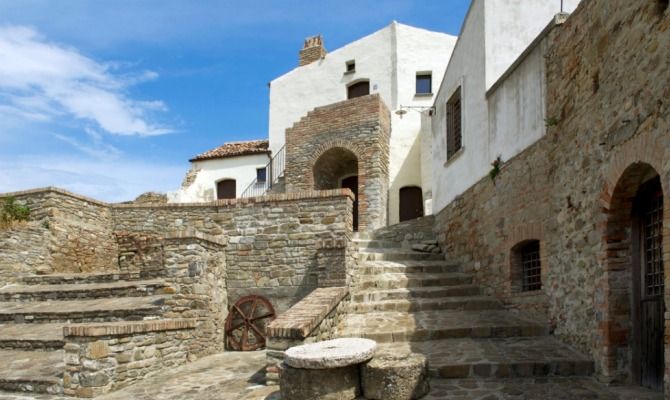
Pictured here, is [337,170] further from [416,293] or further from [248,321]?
[416,293]

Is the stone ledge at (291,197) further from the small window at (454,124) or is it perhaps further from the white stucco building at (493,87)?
the small window at (454,124)

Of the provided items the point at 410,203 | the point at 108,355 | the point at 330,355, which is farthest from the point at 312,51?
the point at 330,355

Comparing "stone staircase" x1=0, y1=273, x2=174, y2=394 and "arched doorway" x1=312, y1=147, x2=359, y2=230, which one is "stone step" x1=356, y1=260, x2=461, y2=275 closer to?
"stone staircase" x1=0, y1=273, x2=174, y2=394

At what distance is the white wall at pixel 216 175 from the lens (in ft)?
67.1

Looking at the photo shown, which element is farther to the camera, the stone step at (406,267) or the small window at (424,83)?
the small window at (424,83)

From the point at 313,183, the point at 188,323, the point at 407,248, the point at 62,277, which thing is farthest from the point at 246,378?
the point at 313,183

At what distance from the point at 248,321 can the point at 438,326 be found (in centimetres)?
421

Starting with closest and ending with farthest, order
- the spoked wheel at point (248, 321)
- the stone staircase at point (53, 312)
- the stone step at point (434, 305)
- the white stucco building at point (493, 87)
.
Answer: the stone staircase at point (53, 312), the white stucco building at point (493, 87), the stone step at point (434, 305), the spoked wheel at point (248, 321)

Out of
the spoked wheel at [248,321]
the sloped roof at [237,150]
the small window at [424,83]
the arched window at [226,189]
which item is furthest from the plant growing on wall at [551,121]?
the arched window at [226,189]

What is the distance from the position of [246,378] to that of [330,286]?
95.9 inches

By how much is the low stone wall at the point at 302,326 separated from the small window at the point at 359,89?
41.3 feet

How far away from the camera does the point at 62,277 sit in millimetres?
11680

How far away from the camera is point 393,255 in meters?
11.0

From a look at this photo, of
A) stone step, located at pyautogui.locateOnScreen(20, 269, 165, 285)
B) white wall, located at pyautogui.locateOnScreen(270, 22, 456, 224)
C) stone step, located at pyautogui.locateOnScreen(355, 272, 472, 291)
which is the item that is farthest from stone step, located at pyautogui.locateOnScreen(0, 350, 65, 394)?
white wall, located at pyautogui.locateOnScreen(270, 22, 456, 224)
